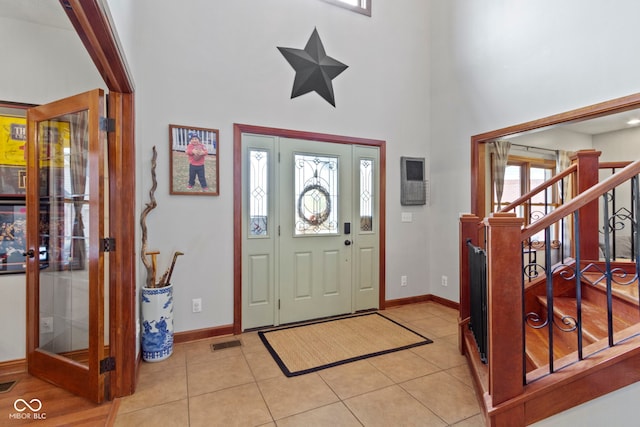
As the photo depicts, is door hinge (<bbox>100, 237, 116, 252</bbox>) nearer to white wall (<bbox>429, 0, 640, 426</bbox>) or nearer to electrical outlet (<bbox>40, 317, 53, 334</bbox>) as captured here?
electrical outlet (<bbox>40, 317, 53, 334</bbox>)

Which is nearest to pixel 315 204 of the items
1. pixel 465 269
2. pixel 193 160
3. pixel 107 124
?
pixel 193 160

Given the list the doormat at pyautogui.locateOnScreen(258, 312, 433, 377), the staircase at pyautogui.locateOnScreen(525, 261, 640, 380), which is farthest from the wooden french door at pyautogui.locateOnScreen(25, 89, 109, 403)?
the staircase at pyautogui.locateOnScreen(525, 261, 640, 380)

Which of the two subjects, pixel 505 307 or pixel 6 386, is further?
pixel 6 386

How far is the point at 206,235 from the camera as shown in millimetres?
3246

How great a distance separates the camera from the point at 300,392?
7.51 ft

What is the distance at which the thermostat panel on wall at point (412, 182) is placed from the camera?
433 cm

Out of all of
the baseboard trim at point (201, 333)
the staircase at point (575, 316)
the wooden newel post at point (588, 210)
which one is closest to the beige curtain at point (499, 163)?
the wooden newel post at point (588, 210)

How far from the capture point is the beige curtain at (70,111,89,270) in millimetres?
2305

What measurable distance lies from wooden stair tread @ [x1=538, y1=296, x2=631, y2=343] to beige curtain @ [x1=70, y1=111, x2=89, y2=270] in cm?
346

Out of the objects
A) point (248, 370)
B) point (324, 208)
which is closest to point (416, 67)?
point (324, 208)

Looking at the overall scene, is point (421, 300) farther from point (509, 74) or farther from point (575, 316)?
point (509, 74)

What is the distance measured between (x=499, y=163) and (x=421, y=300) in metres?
2.46

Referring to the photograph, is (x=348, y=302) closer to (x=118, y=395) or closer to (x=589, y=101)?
(x=118, y=395)

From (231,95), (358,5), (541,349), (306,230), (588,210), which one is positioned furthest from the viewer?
(358,5)
